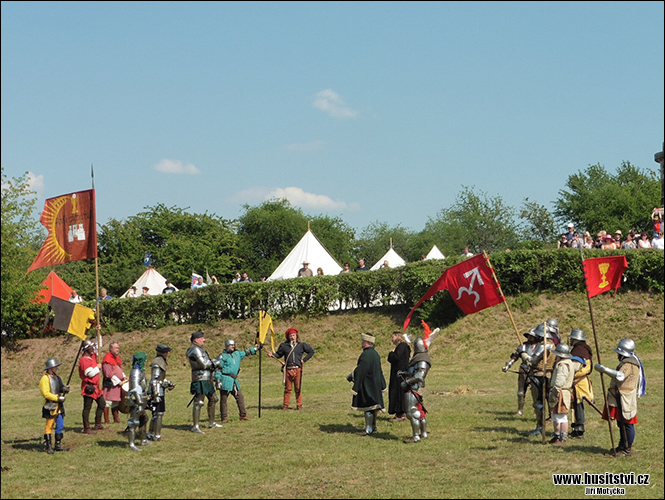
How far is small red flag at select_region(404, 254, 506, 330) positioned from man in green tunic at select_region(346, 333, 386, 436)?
1982mm

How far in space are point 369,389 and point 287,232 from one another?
58.3 m

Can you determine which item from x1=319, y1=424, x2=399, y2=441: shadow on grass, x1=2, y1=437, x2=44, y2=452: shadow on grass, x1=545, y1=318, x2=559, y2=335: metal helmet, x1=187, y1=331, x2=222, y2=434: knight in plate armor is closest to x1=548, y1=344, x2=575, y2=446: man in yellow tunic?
x1=545, y1=318, x2=559, y2=335: metal helmet

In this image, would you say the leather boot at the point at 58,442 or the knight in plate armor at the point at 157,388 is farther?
the knight in plate armor at the point at 157,388

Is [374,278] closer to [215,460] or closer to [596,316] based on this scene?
[596,316]

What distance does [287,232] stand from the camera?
72062 mm

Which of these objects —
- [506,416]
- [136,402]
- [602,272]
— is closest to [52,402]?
[136,402]

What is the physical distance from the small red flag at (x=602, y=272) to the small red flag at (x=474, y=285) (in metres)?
2.54

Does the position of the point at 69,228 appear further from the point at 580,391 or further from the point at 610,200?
the point at 610,200

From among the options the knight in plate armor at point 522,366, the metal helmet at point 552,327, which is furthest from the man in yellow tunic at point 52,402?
the metal helmet at point 552,327

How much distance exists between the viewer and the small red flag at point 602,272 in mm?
13242

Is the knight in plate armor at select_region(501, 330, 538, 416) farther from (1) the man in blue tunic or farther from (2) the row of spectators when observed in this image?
(2) the row of spectators

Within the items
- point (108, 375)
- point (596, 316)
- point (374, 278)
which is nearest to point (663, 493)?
point (108, 375)

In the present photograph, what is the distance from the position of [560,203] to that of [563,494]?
55105 millimetres

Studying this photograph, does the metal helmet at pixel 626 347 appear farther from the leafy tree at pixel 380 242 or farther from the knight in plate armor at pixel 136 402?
the leafy tree at pixel 380 242
